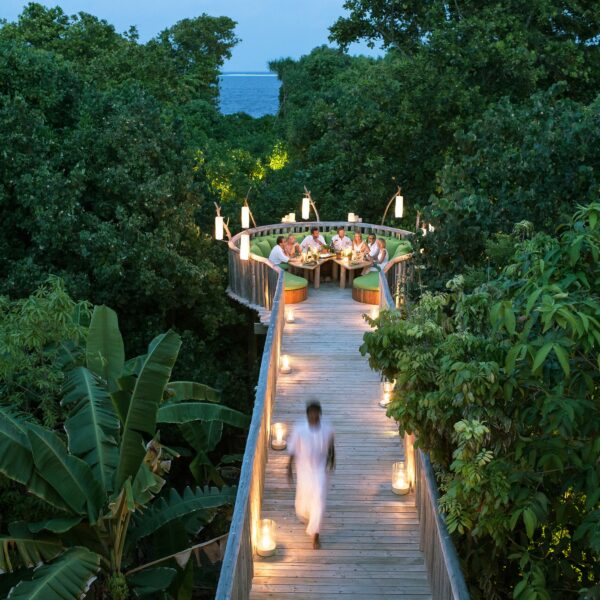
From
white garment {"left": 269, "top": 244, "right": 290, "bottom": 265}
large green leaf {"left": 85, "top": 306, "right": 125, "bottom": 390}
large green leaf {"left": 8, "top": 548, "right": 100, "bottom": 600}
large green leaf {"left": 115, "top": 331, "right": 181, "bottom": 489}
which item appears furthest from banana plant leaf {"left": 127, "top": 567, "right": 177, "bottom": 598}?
white garment {"left": 269, "top": 244, "right": 290, "bottom": 265}

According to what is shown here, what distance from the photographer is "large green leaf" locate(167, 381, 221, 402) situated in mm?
11523

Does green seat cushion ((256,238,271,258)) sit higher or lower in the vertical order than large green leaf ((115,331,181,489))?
higher

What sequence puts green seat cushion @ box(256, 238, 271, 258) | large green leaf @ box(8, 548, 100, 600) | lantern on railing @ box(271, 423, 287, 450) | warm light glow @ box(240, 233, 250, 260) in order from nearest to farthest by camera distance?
large green leaf @ box(8, 548, 100, 600) → lantern on railing @ box(271, 423, 287, 450) → warm light glow @ box(240, 233, 250, 260) → green seat cushion @ box(256, 238, 271, 258)

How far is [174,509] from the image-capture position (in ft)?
35.6

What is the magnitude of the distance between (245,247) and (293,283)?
4.40 ft

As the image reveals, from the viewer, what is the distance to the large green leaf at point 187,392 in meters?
11.5

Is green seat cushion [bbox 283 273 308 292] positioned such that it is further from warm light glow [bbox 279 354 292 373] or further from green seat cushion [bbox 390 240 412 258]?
warm light glow [bbox 279 354 292 373]

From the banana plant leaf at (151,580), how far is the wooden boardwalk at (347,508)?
1789 millimetres

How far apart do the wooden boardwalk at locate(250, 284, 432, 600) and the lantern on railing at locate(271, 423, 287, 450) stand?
104mm

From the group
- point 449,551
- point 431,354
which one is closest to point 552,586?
point 449,551

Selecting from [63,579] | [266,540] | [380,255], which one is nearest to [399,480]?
[266,540]

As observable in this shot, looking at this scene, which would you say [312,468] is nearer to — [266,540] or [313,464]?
[313,464]

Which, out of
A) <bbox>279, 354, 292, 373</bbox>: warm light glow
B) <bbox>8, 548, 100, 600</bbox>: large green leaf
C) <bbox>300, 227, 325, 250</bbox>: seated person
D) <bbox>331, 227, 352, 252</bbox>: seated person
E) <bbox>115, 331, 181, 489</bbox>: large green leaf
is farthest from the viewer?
<bbox>331, 227, 352, 252</bbox>: seated person

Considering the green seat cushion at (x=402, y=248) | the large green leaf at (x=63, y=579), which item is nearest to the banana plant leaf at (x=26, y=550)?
the large green leaf at (x=63, y=579)
